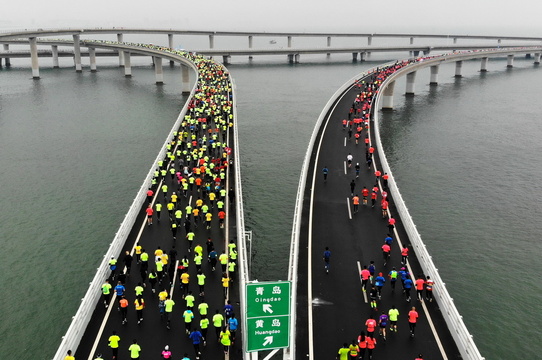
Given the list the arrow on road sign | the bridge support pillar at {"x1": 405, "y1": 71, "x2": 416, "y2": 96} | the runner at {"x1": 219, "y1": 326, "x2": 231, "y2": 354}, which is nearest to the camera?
the arrow on road sign

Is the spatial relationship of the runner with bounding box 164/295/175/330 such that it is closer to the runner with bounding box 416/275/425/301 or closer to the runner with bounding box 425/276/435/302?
the runner with bounding box 416/275/425/301

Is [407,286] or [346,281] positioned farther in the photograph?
[346,281]

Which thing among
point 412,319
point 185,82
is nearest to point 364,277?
point 412,319

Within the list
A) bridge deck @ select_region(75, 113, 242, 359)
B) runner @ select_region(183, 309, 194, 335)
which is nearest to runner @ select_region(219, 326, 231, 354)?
bridge deck @ select_region(75, 113, 242, 359)

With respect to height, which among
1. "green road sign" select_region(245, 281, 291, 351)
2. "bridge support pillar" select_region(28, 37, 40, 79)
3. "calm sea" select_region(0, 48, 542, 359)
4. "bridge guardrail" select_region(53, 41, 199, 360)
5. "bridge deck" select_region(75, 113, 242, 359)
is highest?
"bridge support pillar" select_region(28, 37, 40, 79)

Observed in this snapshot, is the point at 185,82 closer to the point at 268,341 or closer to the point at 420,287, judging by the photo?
the point at 420,287

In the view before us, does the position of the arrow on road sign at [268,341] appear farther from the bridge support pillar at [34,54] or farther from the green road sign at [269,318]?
the bridge support pillar at [34,54]
